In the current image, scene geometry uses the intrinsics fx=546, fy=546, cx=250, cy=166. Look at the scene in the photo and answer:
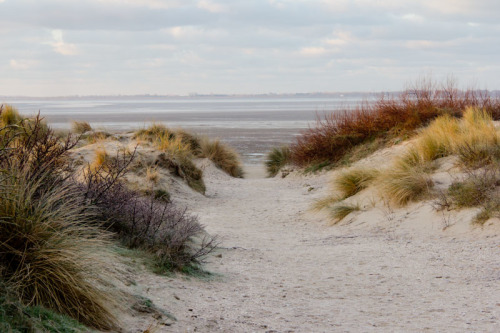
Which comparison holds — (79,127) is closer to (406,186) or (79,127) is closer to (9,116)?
(9,116)

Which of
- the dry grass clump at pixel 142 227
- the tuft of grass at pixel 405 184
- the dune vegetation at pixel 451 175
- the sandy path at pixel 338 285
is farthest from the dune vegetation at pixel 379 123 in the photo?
the dry grass clump at pixel 142 227

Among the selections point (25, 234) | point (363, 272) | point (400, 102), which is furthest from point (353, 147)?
point (25, 234)

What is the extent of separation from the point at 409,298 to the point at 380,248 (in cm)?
217

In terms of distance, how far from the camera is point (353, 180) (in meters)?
10.5

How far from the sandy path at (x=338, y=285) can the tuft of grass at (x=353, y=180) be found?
180 cm

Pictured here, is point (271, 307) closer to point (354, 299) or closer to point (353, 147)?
point (354, 299)

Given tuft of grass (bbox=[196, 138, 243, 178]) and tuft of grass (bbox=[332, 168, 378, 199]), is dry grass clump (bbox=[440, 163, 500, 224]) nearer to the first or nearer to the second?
tuft of grass (bbox=[332, 168, 378, 199])

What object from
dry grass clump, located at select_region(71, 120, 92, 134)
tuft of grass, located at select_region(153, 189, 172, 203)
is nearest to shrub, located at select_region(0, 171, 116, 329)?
tuft of grass, located at select_region(153, 189, 172, 203)

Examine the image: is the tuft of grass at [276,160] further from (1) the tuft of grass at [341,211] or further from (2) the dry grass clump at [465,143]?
(1) the tuft of grass at [341,211]

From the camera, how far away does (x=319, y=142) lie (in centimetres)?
1720

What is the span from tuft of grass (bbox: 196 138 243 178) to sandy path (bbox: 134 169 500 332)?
9324 mm

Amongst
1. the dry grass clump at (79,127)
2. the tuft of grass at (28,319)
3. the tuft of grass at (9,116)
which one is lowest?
the tuft of grass at (28,319)

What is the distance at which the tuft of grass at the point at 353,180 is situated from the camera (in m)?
10.3

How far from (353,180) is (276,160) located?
8696 mm
